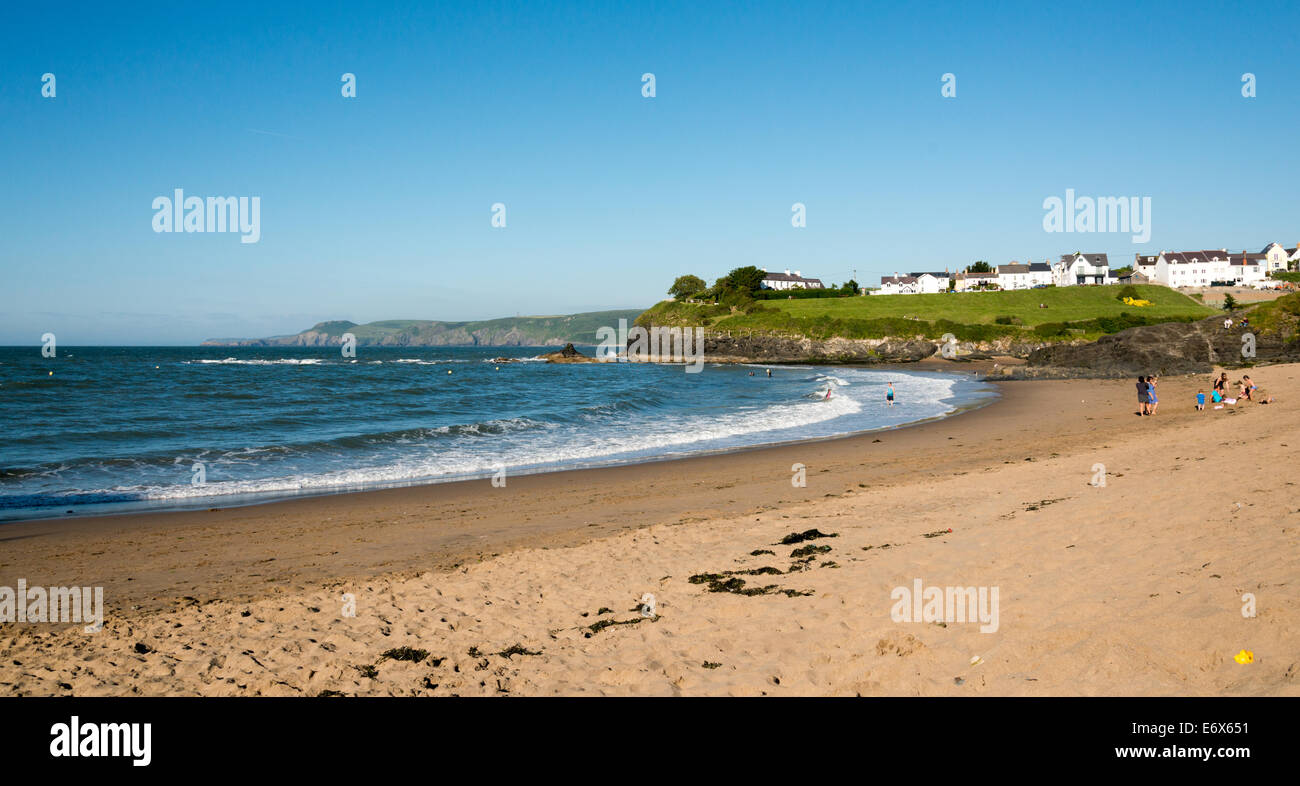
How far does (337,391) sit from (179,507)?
102 ft

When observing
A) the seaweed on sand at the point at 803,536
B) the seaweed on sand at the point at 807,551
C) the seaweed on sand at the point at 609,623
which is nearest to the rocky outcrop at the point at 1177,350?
the seaweed on sand at the point at 803,536

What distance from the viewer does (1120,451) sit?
669 inches

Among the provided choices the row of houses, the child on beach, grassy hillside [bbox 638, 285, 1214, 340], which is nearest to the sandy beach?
the child on beach

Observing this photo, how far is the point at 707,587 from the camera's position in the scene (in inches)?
331

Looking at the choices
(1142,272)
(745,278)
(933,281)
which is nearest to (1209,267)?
(1142,272)

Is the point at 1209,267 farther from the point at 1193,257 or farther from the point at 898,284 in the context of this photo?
the point at 898,284

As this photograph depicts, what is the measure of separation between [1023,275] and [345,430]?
143681 mm

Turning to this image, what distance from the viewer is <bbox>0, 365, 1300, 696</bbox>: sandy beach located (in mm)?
5715

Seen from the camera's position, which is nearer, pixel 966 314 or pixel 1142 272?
pixel 966 314
